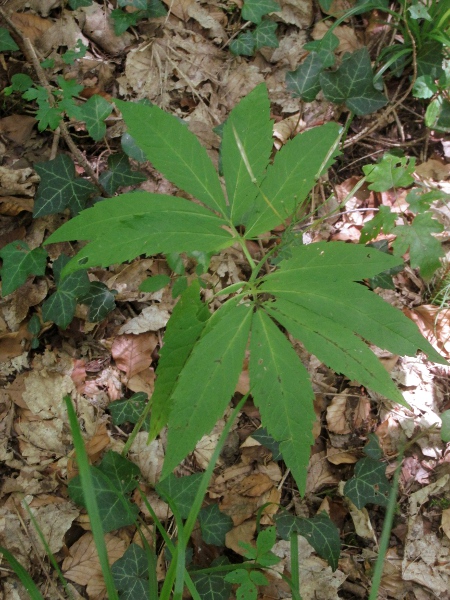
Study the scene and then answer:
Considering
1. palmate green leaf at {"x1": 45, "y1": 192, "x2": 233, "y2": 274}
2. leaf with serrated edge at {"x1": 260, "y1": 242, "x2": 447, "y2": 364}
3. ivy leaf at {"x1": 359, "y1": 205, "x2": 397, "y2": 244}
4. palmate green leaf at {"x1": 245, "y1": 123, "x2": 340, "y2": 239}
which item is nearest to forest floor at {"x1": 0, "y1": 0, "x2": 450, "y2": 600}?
ivy leaf at {"x1": 359, "y1": 205, "x2": 397, "y2": 244}

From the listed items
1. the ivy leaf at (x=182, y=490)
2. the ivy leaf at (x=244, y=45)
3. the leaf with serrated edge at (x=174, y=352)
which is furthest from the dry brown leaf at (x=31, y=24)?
the ivy leaf at (x=182, y=490)

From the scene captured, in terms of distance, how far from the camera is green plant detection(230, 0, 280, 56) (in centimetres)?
271

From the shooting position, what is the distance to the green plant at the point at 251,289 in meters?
1.40

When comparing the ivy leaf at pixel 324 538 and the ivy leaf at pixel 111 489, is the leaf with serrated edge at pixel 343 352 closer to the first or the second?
the ivy leaf at pixel 324 538

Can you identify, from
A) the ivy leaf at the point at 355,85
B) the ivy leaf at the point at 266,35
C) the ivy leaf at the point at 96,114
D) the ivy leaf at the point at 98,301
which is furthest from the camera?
the ivy leaf at the point at 266,35

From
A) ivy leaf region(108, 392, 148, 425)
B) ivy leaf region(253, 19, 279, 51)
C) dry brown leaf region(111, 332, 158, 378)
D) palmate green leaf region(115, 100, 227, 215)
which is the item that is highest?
ivy leaf region(253, 19, 279, 51)

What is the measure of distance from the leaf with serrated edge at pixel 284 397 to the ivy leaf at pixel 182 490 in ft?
2.32

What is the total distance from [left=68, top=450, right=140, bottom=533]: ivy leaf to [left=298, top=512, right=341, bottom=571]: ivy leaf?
2.22 feet

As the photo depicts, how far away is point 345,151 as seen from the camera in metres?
2.77

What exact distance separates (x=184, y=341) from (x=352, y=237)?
1.42 meters

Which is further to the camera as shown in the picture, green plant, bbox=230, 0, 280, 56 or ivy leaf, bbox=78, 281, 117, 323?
green plant, bbox=230, 0, 280, 56

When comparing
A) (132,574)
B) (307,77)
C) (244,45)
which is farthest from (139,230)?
(244,45)

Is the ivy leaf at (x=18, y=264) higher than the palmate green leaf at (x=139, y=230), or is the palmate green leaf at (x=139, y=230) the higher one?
the palmate green leaf at (x=139, y=230)

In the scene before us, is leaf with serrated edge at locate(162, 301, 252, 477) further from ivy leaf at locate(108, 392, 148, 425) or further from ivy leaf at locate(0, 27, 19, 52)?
ivy leaf at locate(0, 27, 19, 52)
